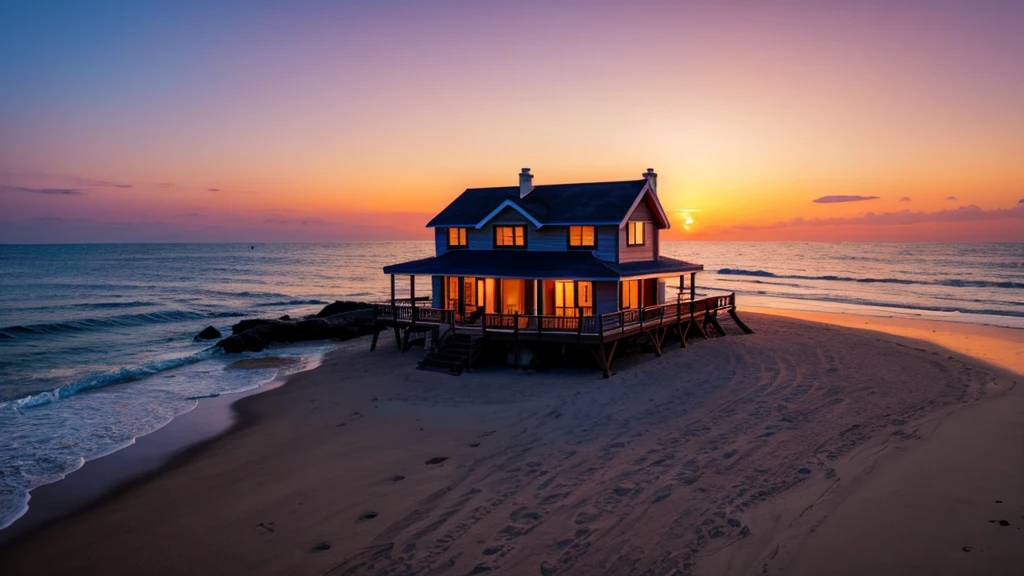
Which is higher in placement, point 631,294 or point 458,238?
point 458,238

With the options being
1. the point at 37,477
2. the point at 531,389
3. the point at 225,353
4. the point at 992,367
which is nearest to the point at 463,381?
the point at 531,389

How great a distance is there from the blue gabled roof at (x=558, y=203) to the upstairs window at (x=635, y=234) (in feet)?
4.32

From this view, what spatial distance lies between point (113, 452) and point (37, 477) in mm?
1944

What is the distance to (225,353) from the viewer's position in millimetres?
33594

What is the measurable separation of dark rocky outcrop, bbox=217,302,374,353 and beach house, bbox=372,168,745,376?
29.0 feet

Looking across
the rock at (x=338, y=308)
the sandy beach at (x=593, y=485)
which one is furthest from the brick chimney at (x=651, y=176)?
the rock at (x=338, y=308)

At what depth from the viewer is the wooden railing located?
2342 cm

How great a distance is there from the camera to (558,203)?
29031mm

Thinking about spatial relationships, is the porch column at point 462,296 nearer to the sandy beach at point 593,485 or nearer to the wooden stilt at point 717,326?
the sandy beach at point 593,485

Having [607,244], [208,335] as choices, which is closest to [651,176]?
[607,244]

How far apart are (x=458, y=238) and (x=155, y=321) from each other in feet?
106

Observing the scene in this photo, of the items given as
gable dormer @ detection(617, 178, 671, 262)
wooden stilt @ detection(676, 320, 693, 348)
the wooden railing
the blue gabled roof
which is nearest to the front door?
the wooden railing

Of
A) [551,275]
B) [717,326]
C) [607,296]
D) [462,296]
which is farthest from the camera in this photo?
[717,326]

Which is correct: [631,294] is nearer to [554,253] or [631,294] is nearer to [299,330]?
[554,253]
